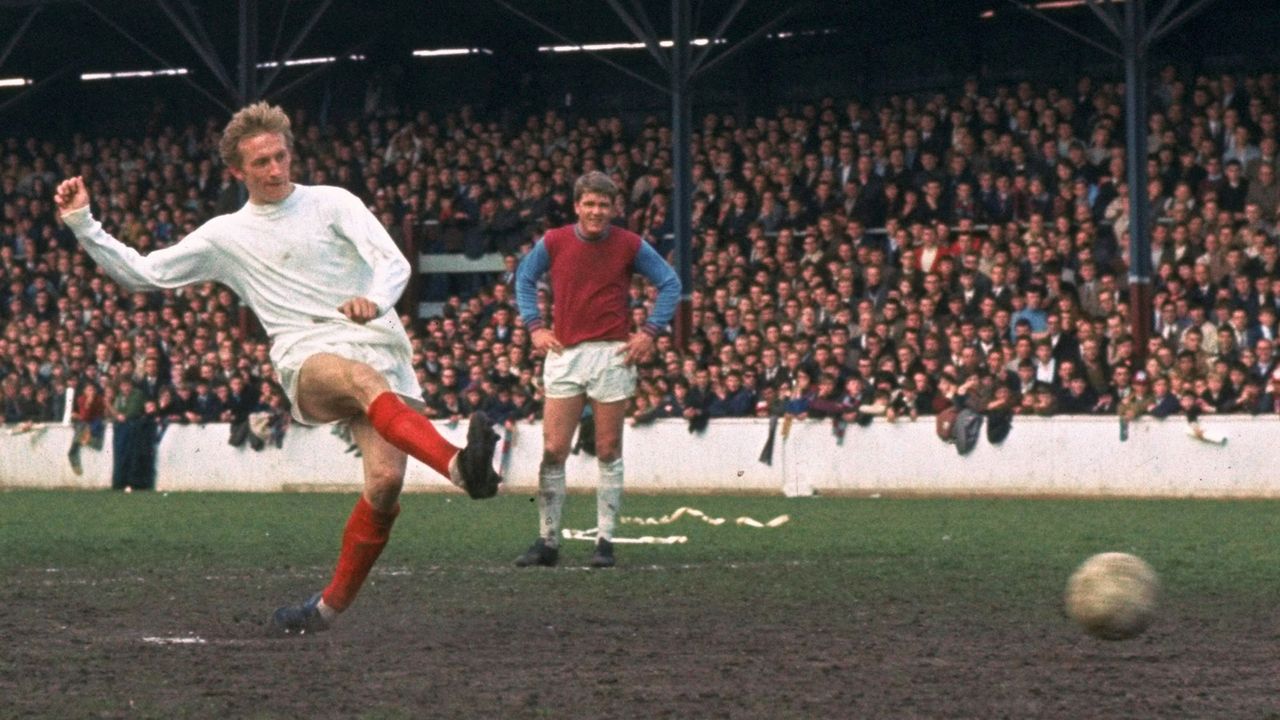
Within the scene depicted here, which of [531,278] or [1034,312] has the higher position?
[1034,312]

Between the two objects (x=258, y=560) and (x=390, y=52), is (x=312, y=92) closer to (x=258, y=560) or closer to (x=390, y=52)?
(x=390, y=52)

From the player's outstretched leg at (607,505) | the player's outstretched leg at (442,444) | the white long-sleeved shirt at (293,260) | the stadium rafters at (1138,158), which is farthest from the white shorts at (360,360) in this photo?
the stadium rafters at (1138,158)

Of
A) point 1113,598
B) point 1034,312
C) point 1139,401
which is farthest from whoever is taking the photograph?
point 1034,312

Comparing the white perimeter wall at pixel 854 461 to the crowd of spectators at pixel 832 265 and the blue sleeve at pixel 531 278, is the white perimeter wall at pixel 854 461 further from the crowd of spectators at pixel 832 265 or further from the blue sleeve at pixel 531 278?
the blue sleeve at pixel 531 278

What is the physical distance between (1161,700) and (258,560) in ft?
23.9

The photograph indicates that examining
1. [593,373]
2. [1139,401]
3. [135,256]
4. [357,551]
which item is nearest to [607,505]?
[593,373]

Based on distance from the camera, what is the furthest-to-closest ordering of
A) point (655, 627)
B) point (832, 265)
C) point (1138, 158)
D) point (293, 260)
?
point (832, 265), point (1138, 158), point (655, 627), point (293, 260)

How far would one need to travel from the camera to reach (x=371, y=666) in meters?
7.36

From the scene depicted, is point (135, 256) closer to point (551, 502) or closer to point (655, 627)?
point (655, 627)

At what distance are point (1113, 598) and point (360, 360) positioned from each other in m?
2.85

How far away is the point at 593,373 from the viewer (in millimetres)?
11875

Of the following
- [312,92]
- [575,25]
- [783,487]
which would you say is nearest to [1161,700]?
[783,487]

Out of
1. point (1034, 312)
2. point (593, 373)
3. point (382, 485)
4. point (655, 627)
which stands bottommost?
point (655, 627)

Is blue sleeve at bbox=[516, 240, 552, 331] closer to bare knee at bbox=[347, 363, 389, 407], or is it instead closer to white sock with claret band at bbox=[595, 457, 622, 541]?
white sock with claret band at bbox=[595, 457, 622, 541]
